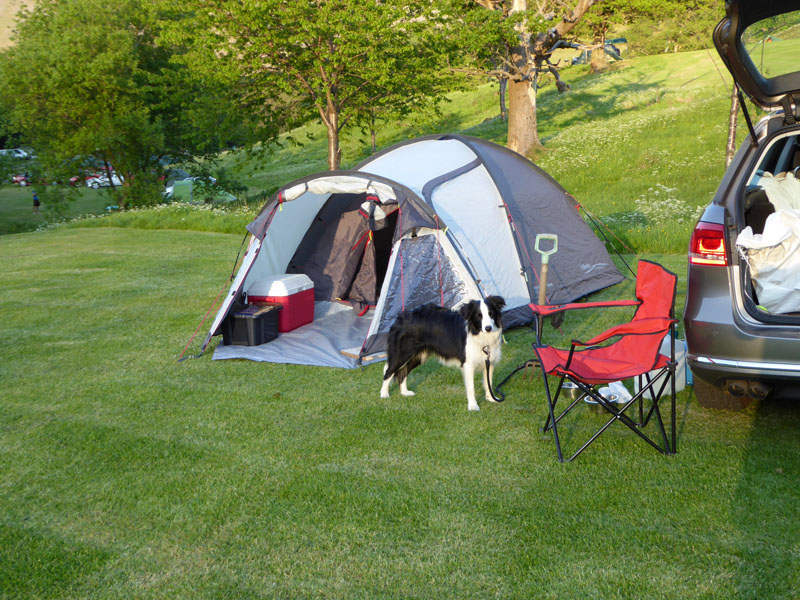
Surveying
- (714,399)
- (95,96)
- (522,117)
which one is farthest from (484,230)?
(95,96)

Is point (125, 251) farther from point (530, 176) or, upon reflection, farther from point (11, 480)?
point (11, 480)

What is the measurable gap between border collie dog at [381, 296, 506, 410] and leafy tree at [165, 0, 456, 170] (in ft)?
39.5

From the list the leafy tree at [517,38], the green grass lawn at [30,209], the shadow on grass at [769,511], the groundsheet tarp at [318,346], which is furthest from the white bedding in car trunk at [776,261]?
the green grass lawn at [30,209]

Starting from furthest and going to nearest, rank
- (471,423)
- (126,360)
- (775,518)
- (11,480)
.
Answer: (126,360), (471,423), (11,480), (775,518)

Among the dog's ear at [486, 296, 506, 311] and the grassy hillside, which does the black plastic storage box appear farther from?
the grassy hillside

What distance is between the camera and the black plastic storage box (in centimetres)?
657

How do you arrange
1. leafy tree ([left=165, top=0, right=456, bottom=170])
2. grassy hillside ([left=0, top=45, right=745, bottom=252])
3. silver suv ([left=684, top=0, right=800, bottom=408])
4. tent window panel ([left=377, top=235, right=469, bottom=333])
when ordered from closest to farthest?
silver suv ([left=684, top=0, right=800, bottom=408])
tent window panel ([left=377, top=235, right=469, bottom=333])
grassy hillside ([left=0, top=45, right=745, bottom=252])
leafy tree ([left=165, top=0, right=456, bottom=170])

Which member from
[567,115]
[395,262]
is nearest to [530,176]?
[395,262]

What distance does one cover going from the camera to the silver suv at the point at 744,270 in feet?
11.1

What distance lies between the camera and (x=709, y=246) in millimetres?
3633

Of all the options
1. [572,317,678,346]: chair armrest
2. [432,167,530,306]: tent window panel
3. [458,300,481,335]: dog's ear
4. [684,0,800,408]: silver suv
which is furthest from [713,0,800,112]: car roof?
[432,167,530,306]: tent window panel

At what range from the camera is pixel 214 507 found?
353cm

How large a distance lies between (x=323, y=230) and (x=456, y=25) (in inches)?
441

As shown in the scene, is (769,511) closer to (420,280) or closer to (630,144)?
(420,280)
